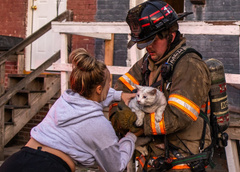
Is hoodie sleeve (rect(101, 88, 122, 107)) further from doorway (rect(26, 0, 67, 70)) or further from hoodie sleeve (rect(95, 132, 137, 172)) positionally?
doorway (rect(26, 0, 67, 70))

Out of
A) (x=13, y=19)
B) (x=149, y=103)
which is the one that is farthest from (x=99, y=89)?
(x=13, y=19)

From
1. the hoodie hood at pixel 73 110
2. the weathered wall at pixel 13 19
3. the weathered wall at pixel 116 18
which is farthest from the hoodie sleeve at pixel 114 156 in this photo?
the weathered wall at pixel 13 19

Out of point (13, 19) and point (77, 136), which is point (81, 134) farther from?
point (13, 19)

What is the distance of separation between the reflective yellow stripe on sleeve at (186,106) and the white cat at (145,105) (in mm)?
166

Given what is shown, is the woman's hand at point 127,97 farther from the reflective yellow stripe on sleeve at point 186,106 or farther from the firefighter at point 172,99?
the reflective yellow stripe on sleeve at point 186,106

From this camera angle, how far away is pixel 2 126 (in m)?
6.91

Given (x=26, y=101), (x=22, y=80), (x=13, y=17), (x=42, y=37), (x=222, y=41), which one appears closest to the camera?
(x=222, y=41)

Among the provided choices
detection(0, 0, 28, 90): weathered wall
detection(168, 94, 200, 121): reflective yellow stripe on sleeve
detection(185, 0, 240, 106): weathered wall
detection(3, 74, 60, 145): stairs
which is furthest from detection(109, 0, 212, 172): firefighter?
detection(0, 0, 28, 90): weathered wall

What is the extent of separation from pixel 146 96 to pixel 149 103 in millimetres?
104

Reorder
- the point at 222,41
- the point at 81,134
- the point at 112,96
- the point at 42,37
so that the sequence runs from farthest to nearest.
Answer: the point at 42,37 < the point at 222,41 < the point at 112,96 < the point at 81,134

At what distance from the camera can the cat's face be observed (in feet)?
9.12

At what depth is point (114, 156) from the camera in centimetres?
265

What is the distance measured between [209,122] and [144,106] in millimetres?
549

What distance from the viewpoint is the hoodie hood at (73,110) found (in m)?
2.57
